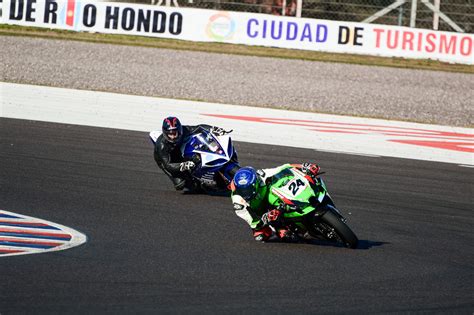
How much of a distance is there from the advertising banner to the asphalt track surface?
37.1 feet

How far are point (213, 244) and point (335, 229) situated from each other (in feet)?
4.22

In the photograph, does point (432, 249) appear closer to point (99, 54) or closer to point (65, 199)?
point (65, 199)

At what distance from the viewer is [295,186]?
32.4ft

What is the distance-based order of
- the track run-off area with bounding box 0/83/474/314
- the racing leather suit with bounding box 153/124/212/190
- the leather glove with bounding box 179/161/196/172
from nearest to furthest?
the track run-off area with bounding box 0/83/474/314 → the leather glove with bounding box 179/161/196/172 → the racing leather suit with bounding box 153/124/212/190

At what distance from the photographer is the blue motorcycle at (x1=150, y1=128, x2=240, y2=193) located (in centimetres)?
1257

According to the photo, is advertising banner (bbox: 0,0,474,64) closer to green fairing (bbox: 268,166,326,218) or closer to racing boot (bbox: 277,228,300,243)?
racing boot (bbox: 277,228,300,243)

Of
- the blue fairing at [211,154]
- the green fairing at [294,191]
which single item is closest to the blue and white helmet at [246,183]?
the green fairing at [294,191]

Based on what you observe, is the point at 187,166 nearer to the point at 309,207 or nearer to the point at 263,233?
the point at 263,233

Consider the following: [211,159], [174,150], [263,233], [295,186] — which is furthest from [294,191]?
[174,150]

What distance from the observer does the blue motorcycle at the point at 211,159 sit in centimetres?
1257

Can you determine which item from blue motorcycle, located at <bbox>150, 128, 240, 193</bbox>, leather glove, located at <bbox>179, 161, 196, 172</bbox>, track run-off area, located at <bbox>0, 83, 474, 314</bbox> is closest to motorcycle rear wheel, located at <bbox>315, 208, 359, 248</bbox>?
track run-off area, located at <bbox>0, 83, 474, 314</bbox>

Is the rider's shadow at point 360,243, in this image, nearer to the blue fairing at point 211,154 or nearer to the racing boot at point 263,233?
the racing boot at point 263,233

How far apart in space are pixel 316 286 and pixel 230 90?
46.9 feet

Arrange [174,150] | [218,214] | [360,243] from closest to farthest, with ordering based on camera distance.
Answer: [360,243] < [218,214] < [174,150]
